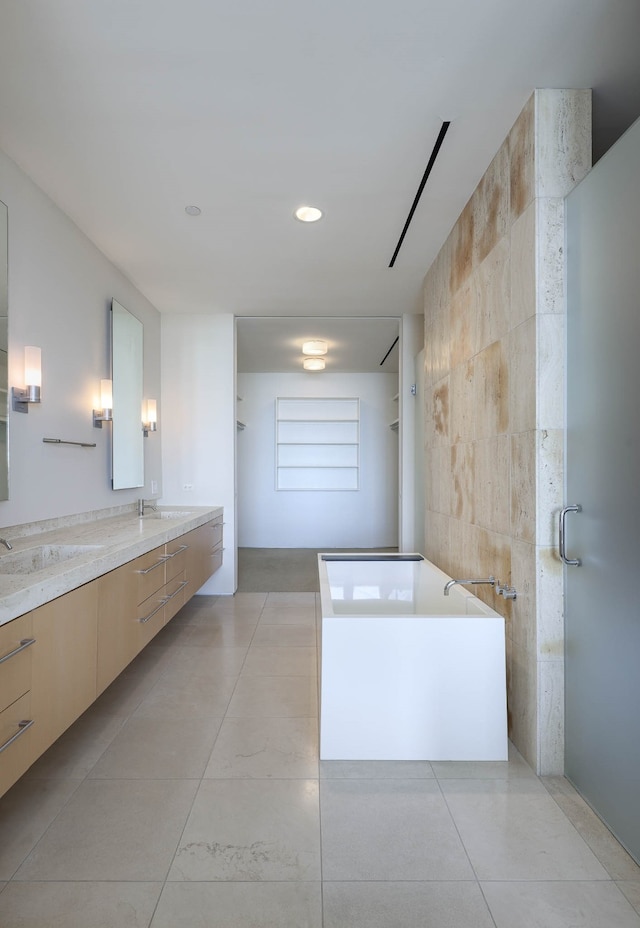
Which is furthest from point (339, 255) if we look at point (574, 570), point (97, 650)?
point (97, 650)

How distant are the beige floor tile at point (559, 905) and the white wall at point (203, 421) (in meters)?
3.81

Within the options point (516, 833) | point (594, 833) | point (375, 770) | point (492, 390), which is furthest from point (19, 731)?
point (492, 390)

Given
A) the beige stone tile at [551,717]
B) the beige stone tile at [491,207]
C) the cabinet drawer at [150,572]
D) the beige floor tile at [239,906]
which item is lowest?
the beige floor tile at [239,906]

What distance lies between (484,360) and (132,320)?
273 centimetres

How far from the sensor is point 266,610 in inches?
178

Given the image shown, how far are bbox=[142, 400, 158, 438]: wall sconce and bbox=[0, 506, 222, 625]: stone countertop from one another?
750mm

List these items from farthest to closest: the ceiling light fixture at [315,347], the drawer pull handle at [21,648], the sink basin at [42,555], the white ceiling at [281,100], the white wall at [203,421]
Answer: the ceiling light fixture at [315,347] < the white wall at [203,421] < the sink basin at [42,555] < the white ceiling at [281,100] < the drawer pull handle at [21,648]

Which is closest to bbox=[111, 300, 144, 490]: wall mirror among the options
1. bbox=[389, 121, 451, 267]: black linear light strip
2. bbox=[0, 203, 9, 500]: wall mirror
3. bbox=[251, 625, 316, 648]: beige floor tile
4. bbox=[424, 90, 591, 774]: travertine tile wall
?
bbox=[0, 203, 9, 500]: wall mirror

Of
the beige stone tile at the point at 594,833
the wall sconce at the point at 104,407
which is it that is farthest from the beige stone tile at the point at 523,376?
the wall sconce at the point at 104,407

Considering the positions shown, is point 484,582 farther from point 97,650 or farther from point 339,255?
point 339,255

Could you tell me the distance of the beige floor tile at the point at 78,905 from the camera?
4.48 ft

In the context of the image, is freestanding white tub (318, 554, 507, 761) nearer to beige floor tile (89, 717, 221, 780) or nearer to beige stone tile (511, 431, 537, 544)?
beige stone tile (511, 431, 537, 544)

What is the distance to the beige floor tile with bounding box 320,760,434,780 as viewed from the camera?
2.03 m

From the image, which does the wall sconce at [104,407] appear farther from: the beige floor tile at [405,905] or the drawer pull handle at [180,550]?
the beige floor tile at [405,905]
